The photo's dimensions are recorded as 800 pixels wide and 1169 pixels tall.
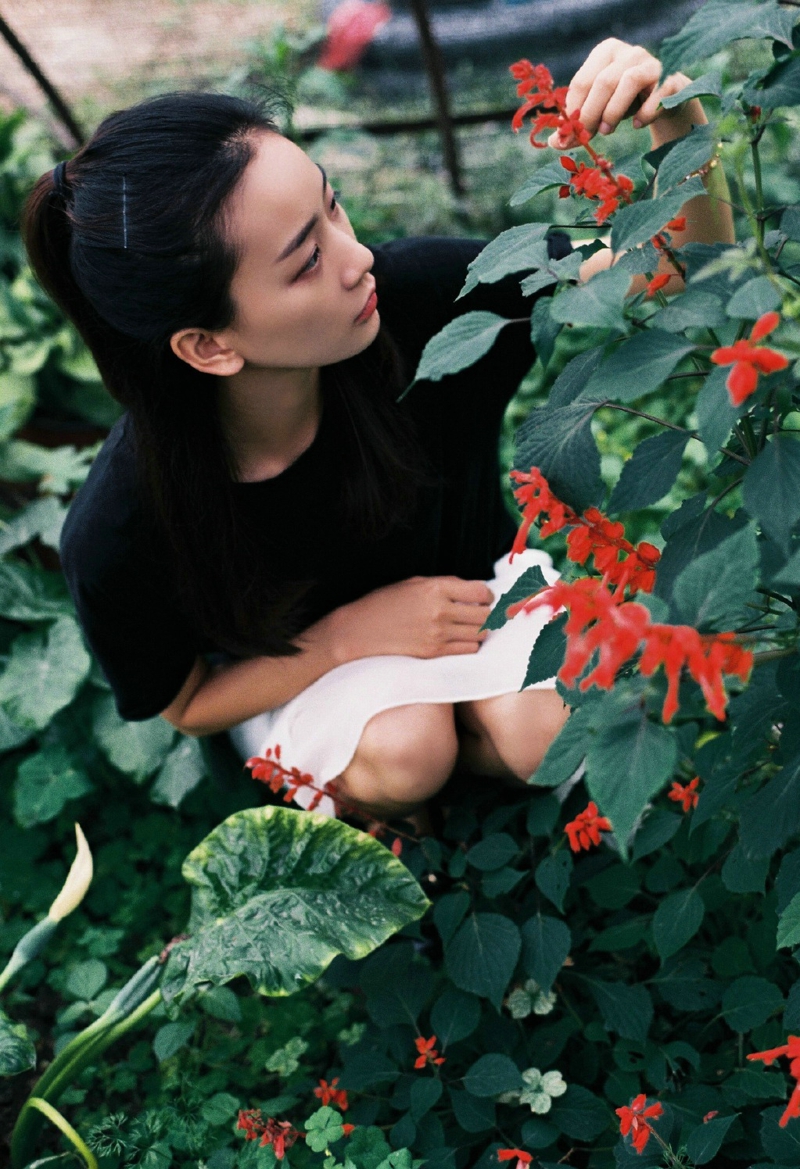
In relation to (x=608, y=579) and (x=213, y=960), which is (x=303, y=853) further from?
(x=608, y=579)

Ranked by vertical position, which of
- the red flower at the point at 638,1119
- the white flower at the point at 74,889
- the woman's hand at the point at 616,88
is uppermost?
the woman's hand at the point at 616,88

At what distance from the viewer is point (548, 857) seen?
1.38m

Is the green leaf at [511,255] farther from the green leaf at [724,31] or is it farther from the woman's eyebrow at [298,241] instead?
the woman's eyebrow at [298,241]

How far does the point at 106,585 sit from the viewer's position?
54.7 inches

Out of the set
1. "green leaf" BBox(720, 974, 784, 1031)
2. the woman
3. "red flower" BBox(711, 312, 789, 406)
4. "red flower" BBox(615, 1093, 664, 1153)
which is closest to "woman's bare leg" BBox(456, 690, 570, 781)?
the woman

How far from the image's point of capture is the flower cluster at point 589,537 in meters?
0.81

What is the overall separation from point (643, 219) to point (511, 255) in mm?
100

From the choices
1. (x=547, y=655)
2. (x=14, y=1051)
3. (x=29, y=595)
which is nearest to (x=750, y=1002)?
(x=547, y=655)

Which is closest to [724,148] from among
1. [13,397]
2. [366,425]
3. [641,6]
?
[366,425]

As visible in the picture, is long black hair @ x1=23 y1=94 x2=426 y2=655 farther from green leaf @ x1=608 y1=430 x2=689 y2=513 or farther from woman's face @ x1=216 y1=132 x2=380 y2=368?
green leaf @ x1=608 y1=430 x2=689 y2=513

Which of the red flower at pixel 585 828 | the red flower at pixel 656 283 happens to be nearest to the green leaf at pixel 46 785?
the red flower at pixel 585 828

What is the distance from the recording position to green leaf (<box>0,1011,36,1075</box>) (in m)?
1.22

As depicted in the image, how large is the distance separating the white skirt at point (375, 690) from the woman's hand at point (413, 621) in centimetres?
1

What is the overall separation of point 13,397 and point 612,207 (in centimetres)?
176
